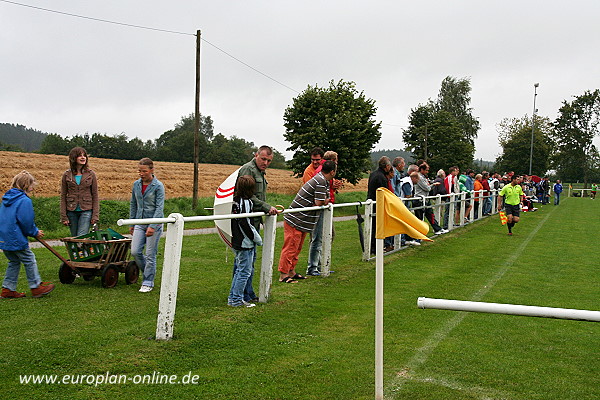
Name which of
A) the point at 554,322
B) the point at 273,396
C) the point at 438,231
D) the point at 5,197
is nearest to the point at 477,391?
the point at 273,396

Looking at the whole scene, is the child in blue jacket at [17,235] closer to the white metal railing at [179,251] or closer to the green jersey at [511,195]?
the white metal railing at [179,251]

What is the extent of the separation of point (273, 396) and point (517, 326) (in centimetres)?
340

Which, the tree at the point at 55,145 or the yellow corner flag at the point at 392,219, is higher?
the tree at the point at 55,145

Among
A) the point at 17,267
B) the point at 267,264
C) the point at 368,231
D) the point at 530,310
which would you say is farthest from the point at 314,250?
the point at 530,310

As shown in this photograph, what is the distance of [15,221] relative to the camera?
7.07 m

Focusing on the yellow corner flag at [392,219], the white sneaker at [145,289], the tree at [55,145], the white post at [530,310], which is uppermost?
the tree at [55,145]

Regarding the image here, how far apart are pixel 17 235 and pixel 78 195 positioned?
1658 mm

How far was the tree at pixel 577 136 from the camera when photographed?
88938 mm

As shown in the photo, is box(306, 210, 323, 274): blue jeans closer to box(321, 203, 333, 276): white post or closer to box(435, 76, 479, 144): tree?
box(321, 203, 333, 276): white post

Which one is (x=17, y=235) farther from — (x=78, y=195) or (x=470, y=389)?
(x=470, y=389)

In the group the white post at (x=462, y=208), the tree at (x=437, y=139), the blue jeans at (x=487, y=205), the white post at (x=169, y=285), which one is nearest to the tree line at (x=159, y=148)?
the tree at (x=437, y=139)

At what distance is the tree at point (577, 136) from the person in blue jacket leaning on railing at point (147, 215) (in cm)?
9076

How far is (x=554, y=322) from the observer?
6.63 m

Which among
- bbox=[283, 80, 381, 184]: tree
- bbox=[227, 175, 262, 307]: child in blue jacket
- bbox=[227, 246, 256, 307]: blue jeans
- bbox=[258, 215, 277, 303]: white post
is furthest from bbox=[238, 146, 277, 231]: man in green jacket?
bbox=[283, 80, 381, 184]: tree
